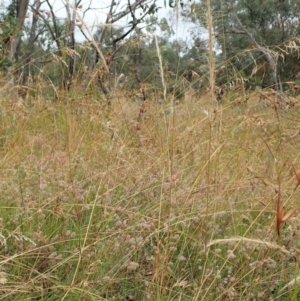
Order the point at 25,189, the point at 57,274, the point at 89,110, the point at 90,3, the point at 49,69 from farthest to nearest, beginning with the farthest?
the point at 90,3
the point at 49,69
the point at 89,110
the point at 25,189
the point at 57,274

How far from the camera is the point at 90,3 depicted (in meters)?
5.06

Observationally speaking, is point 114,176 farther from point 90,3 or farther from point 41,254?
point 90,3

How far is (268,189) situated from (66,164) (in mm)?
724

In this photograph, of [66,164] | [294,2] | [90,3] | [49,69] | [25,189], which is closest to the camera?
[25,189]

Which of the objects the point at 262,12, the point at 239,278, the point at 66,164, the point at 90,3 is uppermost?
the point at 262,12

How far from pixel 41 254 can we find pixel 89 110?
1.51 metres

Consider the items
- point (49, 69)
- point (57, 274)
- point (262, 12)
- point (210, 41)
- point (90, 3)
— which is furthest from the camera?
point (262, 12)

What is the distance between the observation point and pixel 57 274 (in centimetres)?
134

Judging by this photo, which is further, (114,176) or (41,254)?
(114,176)

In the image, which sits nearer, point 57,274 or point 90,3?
point 57,274

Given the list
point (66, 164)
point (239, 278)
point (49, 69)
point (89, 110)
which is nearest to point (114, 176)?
point (66, 164)

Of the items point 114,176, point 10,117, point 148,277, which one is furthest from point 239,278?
point 10,117

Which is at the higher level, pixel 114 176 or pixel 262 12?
pixel 262 12

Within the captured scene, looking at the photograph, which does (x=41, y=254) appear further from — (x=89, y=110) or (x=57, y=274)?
(x=89, y=110)
